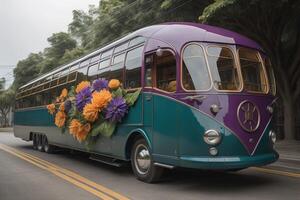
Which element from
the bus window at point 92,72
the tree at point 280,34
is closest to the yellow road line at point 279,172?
the bus window at point 92,72

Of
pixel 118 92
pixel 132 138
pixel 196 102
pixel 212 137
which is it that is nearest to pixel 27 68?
pixel 118 92

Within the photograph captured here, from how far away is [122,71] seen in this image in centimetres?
1152

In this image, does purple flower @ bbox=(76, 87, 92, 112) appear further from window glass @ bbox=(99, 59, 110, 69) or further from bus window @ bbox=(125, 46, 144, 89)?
bus window @ bbox=(125, 46, 144, 89)

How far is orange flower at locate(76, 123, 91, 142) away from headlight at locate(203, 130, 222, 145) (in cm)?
460

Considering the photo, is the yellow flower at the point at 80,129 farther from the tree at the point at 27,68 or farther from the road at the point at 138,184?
the tree at the point at 27,68

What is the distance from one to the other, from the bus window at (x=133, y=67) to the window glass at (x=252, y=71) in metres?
2.21

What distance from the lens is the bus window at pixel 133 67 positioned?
10.6m

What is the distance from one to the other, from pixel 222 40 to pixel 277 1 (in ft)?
24.9

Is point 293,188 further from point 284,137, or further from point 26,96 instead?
point 26,96

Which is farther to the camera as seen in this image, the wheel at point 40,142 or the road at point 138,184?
the wheel at point 40,142

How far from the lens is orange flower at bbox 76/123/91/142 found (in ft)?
41.9

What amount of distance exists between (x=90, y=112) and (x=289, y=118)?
1255 centimetres

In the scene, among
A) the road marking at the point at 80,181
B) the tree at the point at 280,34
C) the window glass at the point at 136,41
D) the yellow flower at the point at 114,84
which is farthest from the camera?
the tree at the point at 280,34

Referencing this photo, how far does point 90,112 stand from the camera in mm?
12078
